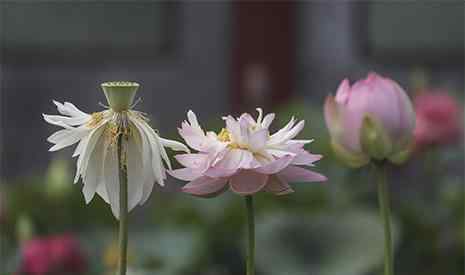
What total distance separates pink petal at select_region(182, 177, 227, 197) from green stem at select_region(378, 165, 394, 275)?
6 centimetres

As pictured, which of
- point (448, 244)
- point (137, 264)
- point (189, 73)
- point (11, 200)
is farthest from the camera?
point (189, 73)

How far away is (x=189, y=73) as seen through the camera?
6.37 ft

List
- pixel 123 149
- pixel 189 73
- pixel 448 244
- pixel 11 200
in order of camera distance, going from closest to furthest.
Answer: pixel 123 149 → pixel 448 244 → pixel 11 200 → pixel 189 73

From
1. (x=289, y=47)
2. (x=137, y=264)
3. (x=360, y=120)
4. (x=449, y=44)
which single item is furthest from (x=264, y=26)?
(x=360, y=120)

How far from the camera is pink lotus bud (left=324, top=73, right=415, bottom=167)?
1.25ft

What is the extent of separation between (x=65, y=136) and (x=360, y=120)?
138 millimetres

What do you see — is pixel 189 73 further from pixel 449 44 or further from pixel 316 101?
pixel 449 44

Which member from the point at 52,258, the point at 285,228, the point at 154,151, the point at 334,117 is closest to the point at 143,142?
the point at 154,151

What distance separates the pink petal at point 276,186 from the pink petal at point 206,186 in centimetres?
1

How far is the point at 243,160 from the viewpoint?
1.00 ft

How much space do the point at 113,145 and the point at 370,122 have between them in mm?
127

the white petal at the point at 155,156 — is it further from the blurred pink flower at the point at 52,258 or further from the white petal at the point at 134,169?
the blurred pink flower at the point at 52,258

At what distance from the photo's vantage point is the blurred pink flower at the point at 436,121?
0.96 metres

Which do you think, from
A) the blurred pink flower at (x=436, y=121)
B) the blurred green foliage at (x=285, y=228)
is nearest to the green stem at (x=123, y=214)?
the blurred green foliage at (x=285, y=228)
